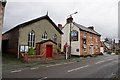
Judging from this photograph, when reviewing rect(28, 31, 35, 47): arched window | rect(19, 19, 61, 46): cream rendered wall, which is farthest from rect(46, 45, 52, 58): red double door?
rect(28, 31, 35, 47): arched window

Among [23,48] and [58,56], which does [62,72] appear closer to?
[23,48]

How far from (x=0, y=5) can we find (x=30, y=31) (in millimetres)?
5842

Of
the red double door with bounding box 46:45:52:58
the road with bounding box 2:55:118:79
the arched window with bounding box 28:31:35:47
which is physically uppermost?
the arched window with bounding box 28:31:35:47

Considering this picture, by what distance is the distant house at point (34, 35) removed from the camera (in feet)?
51.0

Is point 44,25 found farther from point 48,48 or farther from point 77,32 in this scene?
point 77,32

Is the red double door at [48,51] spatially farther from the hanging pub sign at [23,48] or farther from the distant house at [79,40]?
the distant house at [79,40]

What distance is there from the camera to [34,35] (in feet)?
56.0

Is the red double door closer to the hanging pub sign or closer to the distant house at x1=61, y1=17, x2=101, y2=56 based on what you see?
the hanging pub sign

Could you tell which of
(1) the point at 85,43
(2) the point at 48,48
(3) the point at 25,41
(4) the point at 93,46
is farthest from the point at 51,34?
(4) the point at 93,46

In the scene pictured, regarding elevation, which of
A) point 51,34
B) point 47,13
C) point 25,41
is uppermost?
point 47,13

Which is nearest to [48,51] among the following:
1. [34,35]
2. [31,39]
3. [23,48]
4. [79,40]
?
[31,39]

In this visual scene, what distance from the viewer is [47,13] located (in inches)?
750

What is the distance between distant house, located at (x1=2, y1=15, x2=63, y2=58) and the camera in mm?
15531

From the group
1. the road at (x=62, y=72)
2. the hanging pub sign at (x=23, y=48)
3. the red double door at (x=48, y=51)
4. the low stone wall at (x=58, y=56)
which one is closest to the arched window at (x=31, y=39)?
the hanging pub sign at (x=23, y=48)
